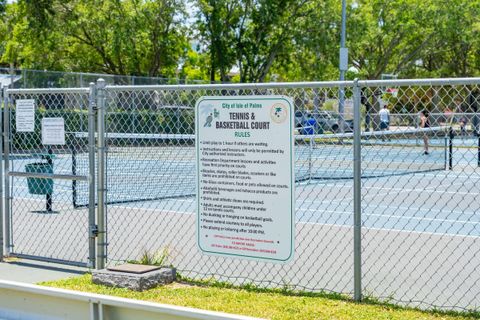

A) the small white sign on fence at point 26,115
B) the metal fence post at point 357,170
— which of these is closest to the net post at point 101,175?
the small white sign on fence at point 26,115

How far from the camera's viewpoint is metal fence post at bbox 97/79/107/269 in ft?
25.5

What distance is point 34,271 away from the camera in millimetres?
8320

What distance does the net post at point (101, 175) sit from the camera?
25.5 ft

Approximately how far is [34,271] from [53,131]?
1.58 m

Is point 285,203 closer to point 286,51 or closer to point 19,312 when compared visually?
point 19,312

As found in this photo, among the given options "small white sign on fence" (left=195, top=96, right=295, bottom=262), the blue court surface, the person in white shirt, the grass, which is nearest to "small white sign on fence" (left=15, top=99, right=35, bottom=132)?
the grass

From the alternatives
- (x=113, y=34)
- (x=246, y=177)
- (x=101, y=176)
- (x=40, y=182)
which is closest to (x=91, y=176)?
(x=101, y=176)

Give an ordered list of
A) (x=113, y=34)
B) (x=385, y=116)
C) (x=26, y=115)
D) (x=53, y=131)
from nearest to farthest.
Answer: (x=53, y=131), (x=26, y=115), (x=385, y=116), (x=113, y=34)

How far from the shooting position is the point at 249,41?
40562 mm

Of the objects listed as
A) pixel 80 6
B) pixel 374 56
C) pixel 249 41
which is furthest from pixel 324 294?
pixel 374 56

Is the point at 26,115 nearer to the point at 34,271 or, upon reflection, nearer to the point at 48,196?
the point at 34,271

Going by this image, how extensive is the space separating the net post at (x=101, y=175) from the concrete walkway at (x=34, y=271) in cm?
40

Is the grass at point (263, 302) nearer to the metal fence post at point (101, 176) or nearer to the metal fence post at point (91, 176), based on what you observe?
the metal fence post at point (101, 176)

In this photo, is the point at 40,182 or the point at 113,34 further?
the point at 113,34
